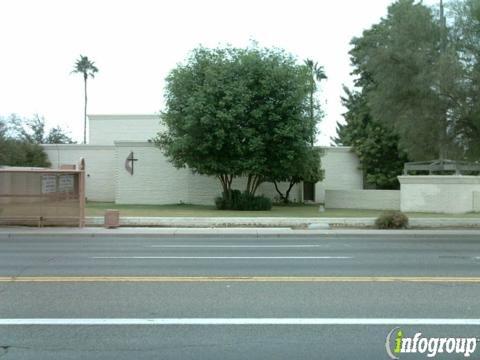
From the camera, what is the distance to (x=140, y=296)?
8.06m

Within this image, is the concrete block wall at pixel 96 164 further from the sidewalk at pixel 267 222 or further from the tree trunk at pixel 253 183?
the sidewalk at pixel 267 222

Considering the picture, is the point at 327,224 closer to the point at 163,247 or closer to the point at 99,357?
the point at 163,247

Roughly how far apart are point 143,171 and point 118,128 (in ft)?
35.3

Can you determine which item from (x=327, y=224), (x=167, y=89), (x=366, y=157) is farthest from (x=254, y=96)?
(x=366, y=157)

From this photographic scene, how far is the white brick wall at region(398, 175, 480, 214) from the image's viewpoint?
95.6ft

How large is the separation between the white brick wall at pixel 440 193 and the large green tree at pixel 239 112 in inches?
244

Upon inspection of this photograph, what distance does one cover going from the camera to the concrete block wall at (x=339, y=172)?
4234 centimetres

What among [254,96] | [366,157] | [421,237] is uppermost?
[254,96]

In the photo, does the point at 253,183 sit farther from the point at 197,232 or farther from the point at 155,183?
the point at 197,232

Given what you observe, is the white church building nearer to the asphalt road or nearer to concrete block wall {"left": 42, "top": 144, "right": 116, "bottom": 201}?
concrete block wall {"left": 42, "top": 144, "right": 116, "bottom": 201}

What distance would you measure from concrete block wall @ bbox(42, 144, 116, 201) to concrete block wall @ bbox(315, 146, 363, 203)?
1572 cm

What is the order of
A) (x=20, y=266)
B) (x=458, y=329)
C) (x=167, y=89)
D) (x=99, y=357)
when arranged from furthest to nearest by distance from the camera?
(x=167, y=89), (x=20, y=266), (x=458, y=329), (x=99, y=357)

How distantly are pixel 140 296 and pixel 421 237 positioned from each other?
13867 mm

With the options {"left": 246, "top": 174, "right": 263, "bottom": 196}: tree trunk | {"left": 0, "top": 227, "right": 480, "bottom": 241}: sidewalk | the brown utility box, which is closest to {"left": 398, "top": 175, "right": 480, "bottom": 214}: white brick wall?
{"left": 0, "top": 227, "right": 480, "bottom": 241}: sidewalk
